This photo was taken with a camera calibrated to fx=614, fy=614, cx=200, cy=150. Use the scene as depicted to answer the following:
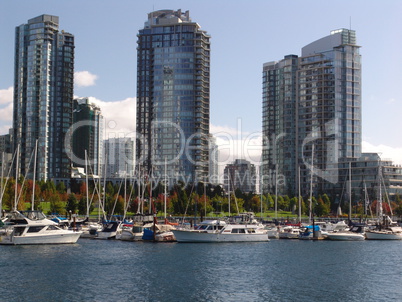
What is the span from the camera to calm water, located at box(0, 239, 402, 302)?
5409 cm

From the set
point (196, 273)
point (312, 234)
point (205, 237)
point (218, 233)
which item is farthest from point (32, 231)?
point (312, 234)

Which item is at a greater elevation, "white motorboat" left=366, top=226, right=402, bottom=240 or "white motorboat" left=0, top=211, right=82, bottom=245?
"white motorboat" left=0, top=211, right=82, bottom=245

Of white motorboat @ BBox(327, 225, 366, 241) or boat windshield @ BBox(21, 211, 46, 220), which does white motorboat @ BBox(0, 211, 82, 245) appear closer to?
boat windshield @ BBox(21, 211, 46, 220)

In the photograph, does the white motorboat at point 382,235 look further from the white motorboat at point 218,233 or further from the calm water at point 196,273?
the white motorboat at point 218,233

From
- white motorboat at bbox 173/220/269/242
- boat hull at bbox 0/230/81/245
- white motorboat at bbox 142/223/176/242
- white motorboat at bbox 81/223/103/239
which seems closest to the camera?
boat hull at bbox 0/230/81/245

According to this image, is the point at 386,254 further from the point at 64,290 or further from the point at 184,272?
the point at 64,290

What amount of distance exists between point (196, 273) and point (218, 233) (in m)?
34.4

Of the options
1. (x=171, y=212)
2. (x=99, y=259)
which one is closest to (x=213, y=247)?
(x=99, y=259)

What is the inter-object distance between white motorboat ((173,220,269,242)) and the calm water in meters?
2.89

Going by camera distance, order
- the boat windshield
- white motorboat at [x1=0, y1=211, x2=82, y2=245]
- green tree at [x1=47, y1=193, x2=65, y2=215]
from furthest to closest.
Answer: green tree at [x1=47, y1=193, x2=65, y2=215] → the boat windshield → white motorboat at [x1=0, y1=211, x2=82, y2=245]

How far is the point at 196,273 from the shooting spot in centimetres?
6669

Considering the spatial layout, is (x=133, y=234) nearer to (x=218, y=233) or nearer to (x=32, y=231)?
(x=218, y=233)

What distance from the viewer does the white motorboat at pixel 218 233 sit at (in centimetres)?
10044

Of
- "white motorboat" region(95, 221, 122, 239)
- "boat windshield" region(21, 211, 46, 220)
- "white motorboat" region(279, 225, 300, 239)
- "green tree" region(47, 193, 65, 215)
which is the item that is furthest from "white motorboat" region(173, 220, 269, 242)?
"green tree" region(47, 193, 65, 215)
